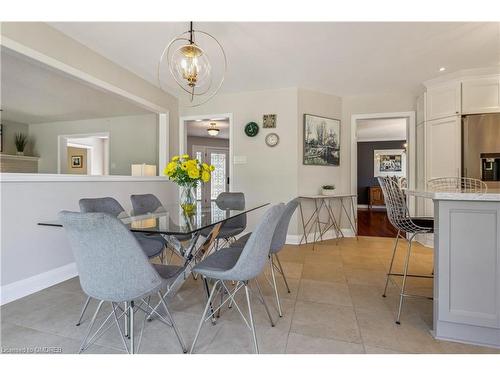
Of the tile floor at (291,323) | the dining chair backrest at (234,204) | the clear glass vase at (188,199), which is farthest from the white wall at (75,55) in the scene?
the tile floor at (291,323)

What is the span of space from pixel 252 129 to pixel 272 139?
0.36m

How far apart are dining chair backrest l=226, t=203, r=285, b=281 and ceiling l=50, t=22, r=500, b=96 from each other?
191cm

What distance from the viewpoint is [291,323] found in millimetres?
1783

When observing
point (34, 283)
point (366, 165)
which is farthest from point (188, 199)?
point (366, 165)

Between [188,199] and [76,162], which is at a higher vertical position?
[76,162]

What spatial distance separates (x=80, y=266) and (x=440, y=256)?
78.4 inches

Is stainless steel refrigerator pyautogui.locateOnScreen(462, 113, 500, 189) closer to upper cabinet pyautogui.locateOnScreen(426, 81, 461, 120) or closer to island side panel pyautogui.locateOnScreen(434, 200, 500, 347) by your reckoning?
upper cabinet pyautogui.locateOnScreen(426, 81, 461, 120)

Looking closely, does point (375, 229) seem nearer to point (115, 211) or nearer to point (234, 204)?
point (234, 204)

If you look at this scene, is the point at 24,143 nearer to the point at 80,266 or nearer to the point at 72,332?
the point at 72,332

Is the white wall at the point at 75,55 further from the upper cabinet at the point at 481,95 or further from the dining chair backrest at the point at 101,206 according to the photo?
the upper cabinet at the point at 481,95

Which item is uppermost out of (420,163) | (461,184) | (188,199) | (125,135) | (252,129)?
(125,135)

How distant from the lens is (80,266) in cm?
126

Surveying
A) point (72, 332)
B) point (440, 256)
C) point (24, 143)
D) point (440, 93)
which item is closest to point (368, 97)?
point (440, 93)
